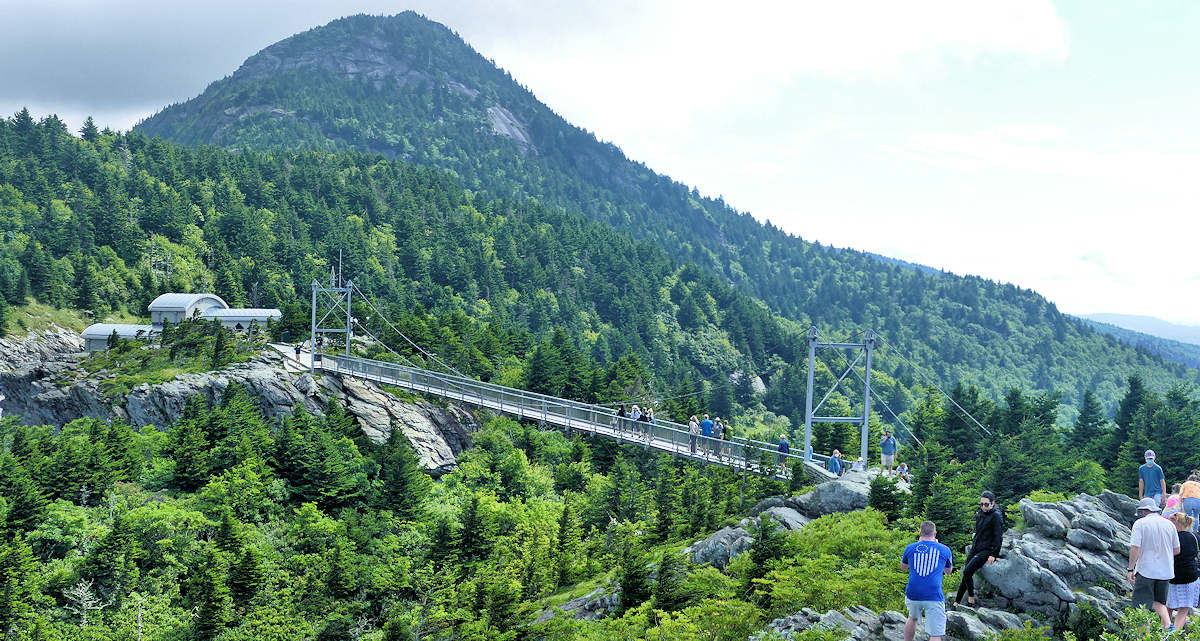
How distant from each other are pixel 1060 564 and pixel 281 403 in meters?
35.4

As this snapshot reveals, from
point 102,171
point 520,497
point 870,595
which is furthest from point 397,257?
point 870,595

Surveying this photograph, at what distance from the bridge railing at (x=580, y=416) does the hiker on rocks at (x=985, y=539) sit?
606 inches

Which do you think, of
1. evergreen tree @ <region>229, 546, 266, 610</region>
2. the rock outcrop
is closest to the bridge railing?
the rock outcrop

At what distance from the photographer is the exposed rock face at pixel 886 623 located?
1262 cm

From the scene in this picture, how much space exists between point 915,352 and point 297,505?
14527 centimetres

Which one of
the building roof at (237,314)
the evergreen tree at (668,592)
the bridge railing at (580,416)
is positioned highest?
the building roof at (237,314)

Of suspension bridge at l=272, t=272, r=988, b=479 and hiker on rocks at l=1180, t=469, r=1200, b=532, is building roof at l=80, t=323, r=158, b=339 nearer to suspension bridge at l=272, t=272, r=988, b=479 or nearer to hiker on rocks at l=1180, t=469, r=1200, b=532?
suspension bridge at l=272, t=272, r=988, b=479

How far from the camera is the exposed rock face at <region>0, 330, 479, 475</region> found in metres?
40.6

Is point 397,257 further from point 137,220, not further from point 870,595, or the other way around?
point 870,595

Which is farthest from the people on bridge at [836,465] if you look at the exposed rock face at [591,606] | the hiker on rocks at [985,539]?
the hiker on rocks at [985,539]

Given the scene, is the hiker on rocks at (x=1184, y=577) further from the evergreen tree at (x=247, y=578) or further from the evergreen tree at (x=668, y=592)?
the evergreen tree at (x=247, y=578)

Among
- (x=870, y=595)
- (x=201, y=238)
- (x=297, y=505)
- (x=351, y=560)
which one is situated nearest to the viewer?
(x=870, y=595)

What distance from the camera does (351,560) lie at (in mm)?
27859

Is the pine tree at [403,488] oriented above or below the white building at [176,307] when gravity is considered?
below
